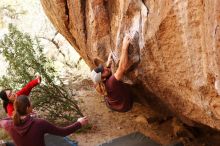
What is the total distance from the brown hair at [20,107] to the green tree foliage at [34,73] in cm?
382

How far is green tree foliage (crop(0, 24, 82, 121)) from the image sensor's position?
8.81 meters

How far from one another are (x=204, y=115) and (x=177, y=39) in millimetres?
1167

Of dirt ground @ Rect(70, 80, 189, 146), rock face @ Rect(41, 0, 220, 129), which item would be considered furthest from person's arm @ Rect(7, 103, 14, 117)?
dirt ground @ Rect(70, 80, 189, 146)

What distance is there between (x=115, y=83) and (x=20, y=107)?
1.69m

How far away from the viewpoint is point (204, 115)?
5.16 metres

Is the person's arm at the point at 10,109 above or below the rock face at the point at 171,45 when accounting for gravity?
below

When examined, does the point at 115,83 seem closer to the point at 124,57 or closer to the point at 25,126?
the point at 124,57

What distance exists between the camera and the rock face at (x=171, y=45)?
170 inches

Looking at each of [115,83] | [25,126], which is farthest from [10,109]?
[115,83]

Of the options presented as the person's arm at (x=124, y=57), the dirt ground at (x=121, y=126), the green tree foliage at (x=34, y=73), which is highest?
the person's arm at (x=124, y=57)

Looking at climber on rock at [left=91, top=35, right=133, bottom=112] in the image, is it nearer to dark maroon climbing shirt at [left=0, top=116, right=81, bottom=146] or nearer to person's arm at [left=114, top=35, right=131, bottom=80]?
person's arm at [left=114, top=35, right=131, bottom=80]

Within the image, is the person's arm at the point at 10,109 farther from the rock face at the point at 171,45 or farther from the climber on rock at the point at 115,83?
the rock face at the point at 171,45

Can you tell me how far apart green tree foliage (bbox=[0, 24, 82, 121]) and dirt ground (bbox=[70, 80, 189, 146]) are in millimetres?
626

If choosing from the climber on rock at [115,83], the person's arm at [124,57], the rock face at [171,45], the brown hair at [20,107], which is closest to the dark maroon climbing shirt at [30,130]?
the brown hair at [20,107]
